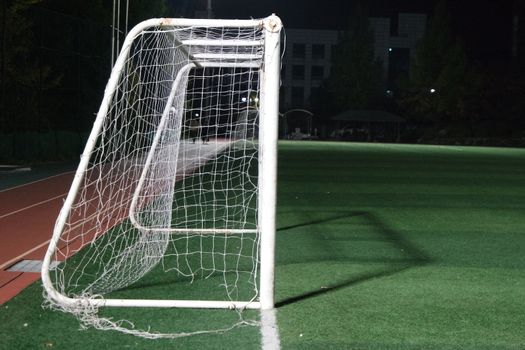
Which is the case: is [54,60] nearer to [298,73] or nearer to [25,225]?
[25,225]

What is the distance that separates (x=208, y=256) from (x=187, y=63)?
2.19 m

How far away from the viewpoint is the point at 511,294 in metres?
5.87

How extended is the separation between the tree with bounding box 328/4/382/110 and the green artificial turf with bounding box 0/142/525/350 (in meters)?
58.2

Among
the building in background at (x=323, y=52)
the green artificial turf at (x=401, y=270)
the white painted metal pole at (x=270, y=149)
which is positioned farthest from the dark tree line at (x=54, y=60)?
the building in background at (x=323, y=52)

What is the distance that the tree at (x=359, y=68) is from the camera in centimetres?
7000

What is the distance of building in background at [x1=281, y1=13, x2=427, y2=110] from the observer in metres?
88.9

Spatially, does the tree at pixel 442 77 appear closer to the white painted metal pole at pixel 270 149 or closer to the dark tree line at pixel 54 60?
the dark tree line at pixel 54 60

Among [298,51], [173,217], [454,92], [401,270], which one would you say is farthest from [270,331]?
[298,51]

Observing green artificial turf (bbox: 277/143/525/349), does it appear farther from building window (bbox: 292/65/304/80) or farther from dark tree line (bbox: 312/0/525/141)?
building window (bbox: 292/65/304/80)

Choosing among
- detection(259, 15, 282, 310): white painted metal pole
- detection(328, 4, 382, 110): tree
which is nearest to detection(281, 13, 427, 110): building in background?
detection(328, 4, 382, 110): tree

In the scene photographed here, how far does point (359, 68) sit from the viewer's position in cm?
7012

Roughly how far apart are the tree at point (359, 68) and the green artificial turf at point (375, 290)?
191ft

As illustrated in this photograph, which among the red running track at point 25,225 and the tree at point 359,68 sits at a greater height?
the tree at point 359,68

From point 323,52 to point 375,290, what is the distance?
281 feet
